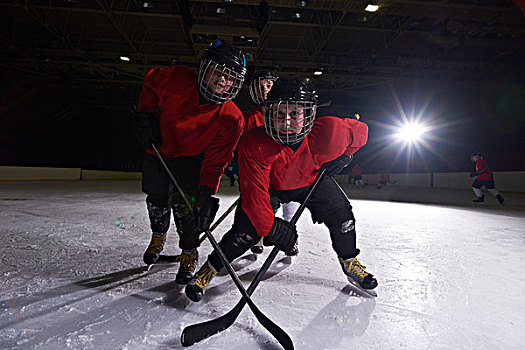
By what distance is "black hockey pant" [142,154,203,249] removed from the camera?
5.33ft

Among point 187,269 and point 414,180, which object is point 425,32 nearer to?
point 414,180

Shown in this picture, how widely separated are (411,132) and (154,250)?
12175 millimetres

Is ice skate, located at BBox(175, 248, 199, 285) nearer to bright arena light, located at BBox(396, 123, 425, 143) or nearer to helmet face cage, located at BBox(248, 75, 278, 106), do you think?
helmet face cage, located at BBox(248, 75, 278, 106)

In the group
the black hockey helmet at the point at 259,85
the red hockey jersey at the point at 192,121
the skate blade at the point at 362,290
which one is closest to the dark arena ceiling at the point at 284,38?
the black hockey helmet at the point at 259,85

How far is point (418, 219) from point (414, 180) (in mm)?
9523

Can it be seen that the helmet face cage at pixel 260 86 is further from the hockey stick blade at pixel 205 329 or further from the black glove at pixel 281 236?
the hockey stick blade at pixel 205 329

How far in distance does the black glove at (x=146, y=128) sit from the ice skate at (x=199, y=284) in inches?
26.8

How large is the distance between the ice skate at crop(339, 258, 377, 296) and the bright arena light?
11.6 meters

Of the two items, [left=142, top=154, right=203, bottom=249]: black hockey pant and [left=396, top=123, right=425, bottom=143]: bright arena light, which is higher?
[left=396, top=123, right=425, bottom=143]: bright arena light

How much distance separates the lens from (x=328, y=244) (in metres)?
2.41

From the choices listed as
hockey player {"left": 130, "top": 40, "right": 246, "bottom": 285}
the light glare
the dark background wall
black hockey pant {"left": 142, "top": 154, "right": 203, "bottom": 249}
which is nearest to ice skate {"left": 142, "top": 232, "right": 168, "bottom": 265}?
hockey player {"left": 130, "top": 40, "right": 246, "bottom": 285}

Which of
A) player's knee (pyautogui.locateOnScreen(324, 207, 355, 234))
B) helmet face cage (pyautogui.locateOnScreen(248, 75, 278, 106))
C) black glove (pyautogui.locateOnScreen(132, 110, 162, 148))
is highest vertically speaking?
helmet face cage (pyautogui.locateOnScreen(248, 75, 278, 106))

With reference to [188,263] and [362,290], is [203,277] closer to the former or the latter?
[188,263]

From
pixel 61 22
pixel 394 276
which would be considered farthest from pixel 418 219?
pixel 61 22
